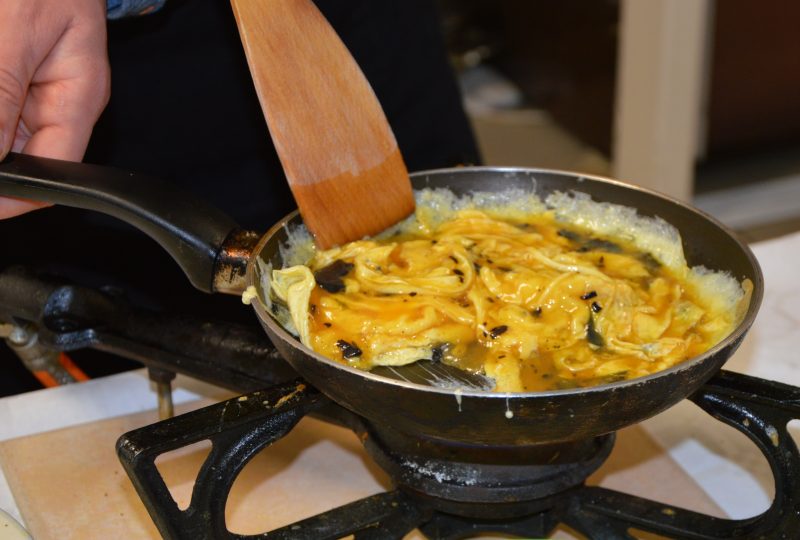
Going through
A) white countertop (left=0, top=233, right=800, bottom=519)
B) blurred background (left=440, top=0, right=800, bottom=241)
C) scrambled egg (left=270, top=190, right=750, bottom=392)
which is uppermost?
scrambled egg (left=270, top=190, right=750, bottom=392)

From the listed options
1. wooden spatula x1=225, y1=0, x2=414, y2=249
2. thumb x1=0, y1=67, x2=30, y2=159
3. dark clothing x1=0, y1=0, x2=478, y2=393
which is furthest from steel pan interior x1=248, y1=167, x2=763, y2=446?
dark clothing x1=0, y1=0, x2=478, y2=393

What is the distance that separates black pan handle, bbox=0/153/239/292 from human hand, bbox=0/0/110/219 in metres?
0.12

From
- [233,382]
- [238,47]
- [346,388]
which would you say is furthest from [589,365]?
[238,47]

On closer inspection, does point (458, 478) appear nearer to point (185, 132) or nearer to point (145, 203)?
point (145, 203)

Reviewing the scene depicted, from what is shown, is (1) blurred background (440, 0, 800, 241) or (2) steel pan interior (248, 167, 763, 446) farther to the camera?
(1) blurred background (440, 0, 800, 241)

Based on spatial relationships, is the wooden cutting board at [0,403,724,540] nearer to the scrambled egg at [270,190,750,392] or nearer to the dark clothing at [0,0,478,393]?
the scrambled egg at [270,190,750,392]

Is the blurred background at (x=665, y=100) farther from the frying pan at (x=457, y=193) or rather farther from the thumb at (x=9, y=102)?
the thumb at (x=9, y=102)

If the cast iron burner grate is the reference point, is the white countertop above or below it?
below

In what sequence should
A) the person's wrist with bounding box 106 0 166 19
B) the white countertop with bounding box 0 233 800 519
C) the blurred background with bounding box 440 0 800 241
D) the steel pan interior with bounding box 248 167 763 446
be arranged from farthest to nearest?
the blurred background with bounding box 440 0 800 241
the person's wrist with bounding box 106 0 166 19
the white countertop with bounding box 0 233 800 519
the steel pan interior with bounding box 248 167 763 446

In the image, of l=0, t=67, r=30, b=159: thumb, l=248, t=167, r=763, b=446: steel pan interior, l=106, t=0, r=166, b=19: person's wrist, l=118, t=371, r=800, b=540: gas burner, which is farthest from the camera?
l=106, t=0, r=166, b=19: person's wrist

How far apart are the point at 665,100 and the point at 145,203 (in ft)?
8.29

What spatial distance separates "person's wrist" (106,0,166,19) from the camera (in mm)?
1274

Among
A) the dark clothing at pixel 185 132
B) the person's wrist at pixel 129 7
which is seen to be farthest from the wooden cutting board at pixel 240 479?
the person's wrist at pixel 129 7

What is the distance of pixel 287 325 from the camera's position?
3.23ft
